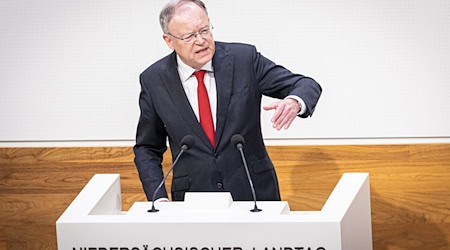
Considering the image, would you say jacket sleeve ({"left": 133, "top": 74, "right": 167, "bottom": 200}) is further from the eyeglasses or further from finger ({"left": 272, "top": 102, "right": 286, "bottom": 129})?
finger ({"left": 272, "top": 102, "right": 286, "bottom": 129})

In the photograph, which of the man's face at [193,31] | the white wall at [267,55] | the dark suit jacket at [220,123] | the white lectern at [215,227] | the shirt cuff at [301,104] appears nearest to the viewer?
the white lectern at [215,227]

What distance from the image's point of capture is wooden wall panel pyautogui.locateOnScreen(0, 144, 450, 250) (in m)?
4.97

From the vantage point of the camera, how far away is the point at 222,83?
3.90 meters

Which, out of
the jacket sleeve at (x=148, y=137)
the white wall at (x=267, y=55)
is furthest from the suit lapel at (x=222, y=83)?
the white wall at (x=267, y=55)

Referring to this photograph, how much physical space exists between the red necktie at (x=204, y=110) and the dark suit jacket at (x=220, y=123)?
0.04m

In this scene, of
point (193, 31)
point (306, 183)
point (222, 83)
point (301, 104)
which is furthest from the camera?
point (306, 183)

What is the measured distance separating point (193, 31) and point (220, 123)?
1.14 feet

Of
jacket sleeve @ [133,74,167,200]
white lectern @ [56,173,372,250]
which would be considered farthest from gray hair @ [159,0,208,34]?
white lectern @ [56,173,372,250]

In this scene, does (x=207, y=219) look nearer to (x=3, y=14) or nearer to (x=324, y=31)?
(x=324, y=31)

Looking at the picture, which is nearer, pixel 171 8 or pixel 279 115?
pixel 279 115

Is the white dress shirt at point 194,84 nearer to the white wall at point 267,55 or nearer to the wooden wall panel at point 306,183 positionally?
the white wall at point 267,55

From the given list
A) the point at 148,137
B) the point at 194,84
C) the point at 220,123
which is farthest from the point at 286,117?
the point at 148,137

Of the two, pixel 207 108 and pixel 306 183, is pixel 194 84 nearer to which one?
pixel 207 108

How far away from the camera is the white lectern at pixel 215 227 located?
10.2ft
